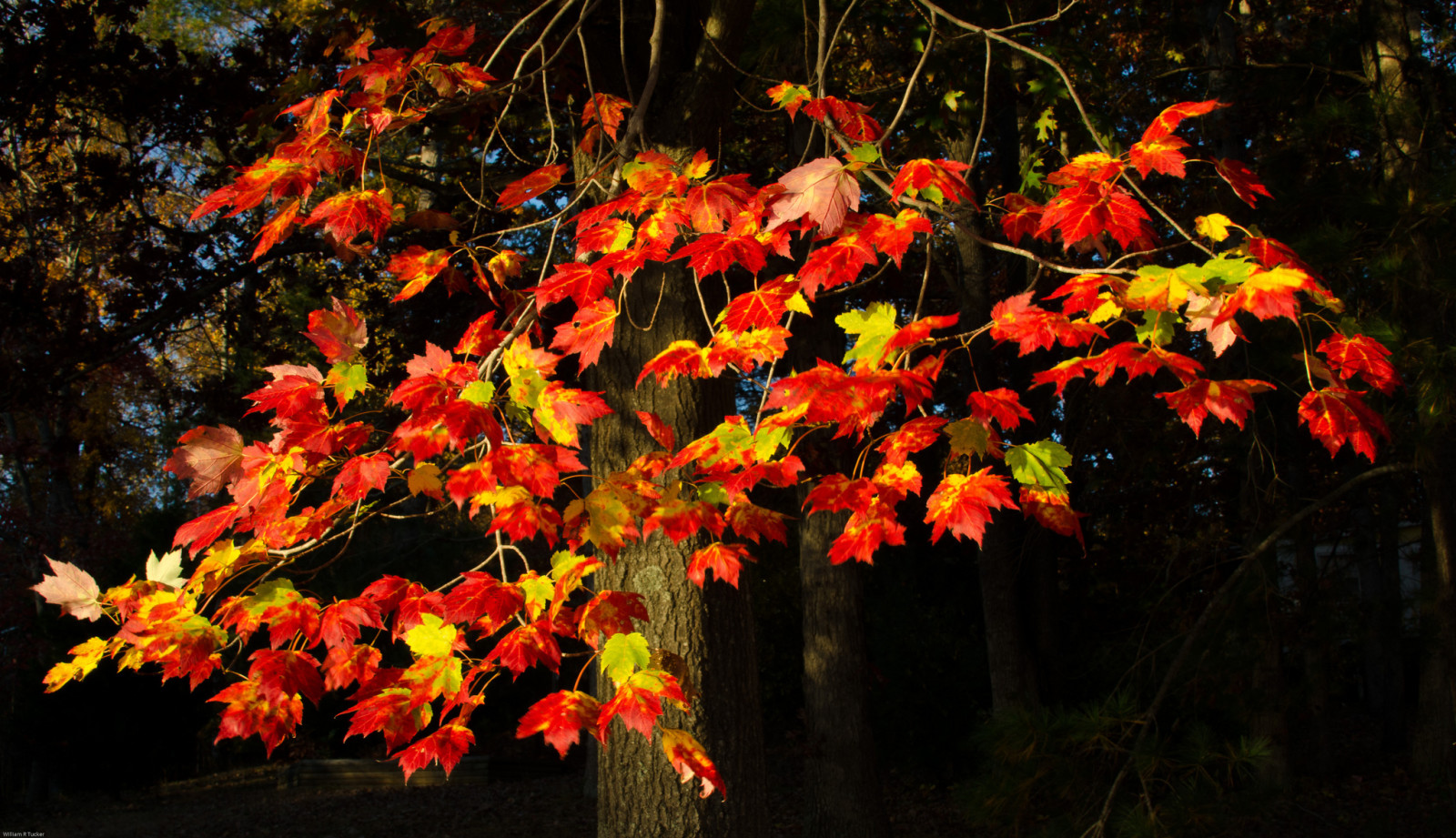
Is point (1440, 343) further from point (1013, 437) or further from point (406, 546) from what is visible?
point (406, 546)

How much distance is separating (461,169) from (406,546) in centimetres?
955

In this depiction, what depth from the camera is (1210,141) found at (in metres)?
8.30

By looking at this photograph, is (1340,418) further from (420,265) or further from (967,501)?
(420,265)

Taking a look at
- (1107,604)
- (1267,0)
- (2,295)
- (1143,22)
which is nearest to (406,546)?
(2,295)

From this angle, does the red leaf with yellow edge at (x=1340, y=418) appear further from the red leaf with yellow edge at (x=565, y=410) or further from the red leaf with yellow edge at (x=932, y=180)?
the red leaf with yellow edge at (x=565, y=410)

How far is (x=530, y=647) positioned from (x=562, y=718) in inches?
8.4

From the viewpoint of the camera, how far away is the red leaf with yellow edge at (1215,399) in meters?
2.14

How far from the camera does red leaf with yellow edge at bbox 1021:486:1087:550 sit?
2.21 metres

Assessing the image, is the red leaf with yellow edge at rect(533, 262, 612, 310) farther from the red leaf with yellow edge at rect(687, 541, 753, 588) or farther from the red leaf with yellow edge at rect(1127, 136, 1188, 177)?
the red leaf with yellow edge at rect(1127, 136, 1188, 177)

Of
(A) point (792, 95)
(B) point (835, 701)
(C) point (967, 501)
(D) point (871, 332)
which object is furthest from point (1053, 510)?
(B) point (835, 701)

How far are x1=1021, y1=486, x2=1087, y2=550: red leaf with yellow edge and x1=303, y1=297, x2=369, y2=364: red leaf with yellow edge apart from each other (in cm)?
168

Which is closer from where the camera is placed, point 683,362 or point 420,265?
point 683,362

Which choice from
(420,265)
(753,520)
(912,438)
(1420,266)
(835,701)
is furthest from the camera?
(835,701)

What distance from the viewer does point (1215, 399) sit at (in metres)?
2.18
